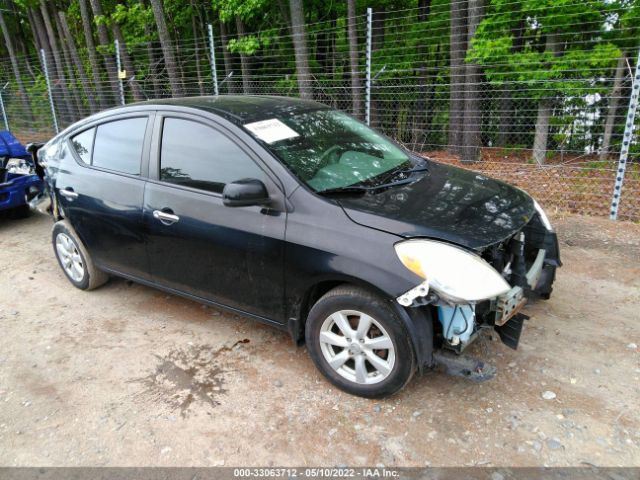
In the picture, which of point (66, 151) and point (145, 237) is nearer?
point (145, 237)

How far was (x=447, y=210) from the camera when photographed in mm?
2920

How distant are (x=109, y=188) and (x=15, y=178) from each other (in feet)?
11.0

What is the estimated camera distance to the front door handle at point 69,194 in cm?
419

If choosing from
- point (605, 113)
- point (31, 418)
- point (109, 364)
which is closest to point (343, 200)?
point (109, 364)

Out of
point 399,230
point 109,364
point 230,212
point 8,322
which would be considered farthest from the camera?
point 8,322

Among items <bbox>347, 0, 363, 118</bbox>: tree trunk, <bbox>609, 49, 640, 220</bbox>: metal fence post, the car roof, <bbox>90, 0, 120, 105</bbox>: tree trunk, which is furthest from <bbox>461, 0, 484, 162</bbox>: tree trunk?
<bbox>90, 0, 120, 105</bbox>: tree trunk

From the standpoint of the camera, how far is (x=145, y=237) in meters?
3.69

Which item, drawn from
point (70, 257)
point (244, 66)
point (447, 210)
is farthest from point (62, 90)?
point (447, 210)

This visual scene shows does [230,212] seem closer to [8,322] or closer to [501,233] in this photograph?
[501,233]

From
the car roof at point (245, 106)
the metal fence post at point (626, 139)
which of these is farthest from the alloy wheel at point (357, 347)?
the metal fence post at point (626, 139)

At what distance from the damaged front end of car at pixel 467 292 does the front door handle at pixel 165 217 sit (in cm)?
167

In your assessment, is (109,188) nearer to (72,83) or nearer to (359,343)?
(359,343)

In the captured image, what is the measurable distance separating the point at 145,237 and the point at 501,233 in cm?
253

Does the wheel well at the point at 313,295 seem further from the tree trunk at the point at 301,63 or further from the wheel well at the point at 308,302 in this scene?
the tree trunk at the point at 301,63
